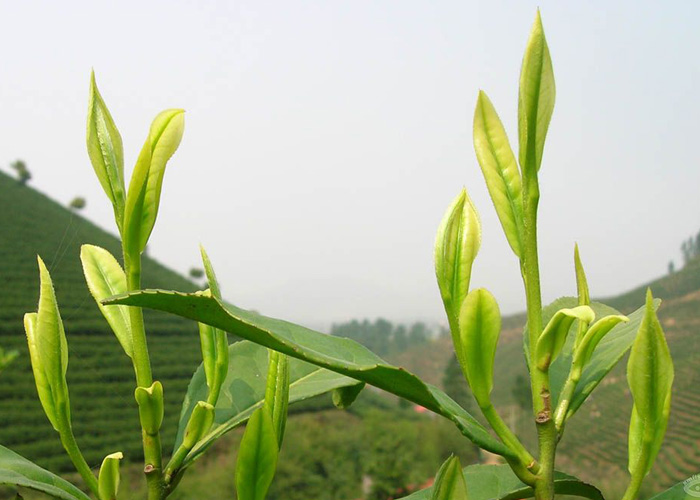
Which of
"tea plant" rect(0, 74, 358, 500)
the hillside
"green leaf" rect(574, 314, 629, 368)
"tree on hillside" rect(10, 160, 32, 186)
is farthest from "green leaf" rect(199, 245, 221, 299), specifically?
"tree on hillside" rect(10, 160, 32, 186)

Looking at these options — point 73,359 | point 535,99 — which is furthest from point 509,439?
point 73,359

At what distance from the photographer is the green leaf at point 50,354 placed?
0.60 meters

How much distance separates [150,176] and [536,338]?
1.18ft

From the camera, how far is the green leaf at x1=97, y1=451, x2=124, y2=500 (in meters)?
0.62

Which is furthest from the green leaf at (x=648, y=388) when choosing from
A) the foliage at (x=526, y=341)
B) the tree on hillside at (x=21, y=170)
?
the tree on hillside at (x=21, y=170)

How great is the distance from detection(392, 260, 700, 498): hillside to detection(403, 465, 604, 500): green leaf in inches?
1057

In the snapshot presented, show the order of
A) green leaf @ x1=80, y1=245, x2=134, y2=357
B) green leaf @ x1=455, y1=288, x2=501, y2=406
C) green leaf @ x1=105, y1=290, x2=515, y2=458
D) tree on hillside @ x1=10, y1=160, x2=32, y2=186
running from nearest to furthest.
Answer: green leaf @ x1=105, y1=290, x2=515, y2=458 < green leaf @ x1=455, y1=288, x2=501, y2=406 < green leaf @ x1=80, y1=245, x2=134, y2=357 < tree on hillside @ x1=10, y1=160, x2=32, y2=186

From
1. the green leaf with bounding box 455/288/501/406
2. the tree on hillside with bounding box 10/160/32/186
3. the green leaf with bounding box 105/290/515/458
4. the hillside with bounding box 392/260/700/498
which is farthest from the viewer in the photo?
the tree on hillside with bounding box 10/160/32/186

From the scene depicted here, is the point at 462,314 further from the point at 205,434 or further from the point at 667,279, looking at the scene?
the point at 667,279

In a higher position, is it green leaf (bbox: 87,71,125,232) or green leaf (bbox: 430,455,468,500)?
green leaf (bbox: 87,71,125,232)

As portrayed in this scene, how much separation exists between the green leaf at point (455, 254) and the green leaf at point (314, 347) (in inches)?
3.3

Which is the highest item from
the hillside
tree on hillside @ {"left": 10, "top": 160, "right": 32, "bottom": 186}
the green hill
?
tree on hillside @ {"left": 10, "top": 160, "right": 32, "bottom": 186}

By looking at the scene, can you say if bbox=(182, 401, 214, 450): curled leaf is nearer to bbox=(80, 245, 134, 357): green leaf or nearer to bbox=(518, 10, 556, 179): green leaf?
bbox=(80, 245, 134, 357): green leaf

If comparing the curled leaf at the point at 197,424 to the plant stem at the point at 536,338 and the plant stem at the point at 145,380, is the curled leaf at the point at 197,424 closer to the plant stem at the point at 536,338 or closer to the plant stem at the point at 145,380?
the plant stem at the point at 145,380
